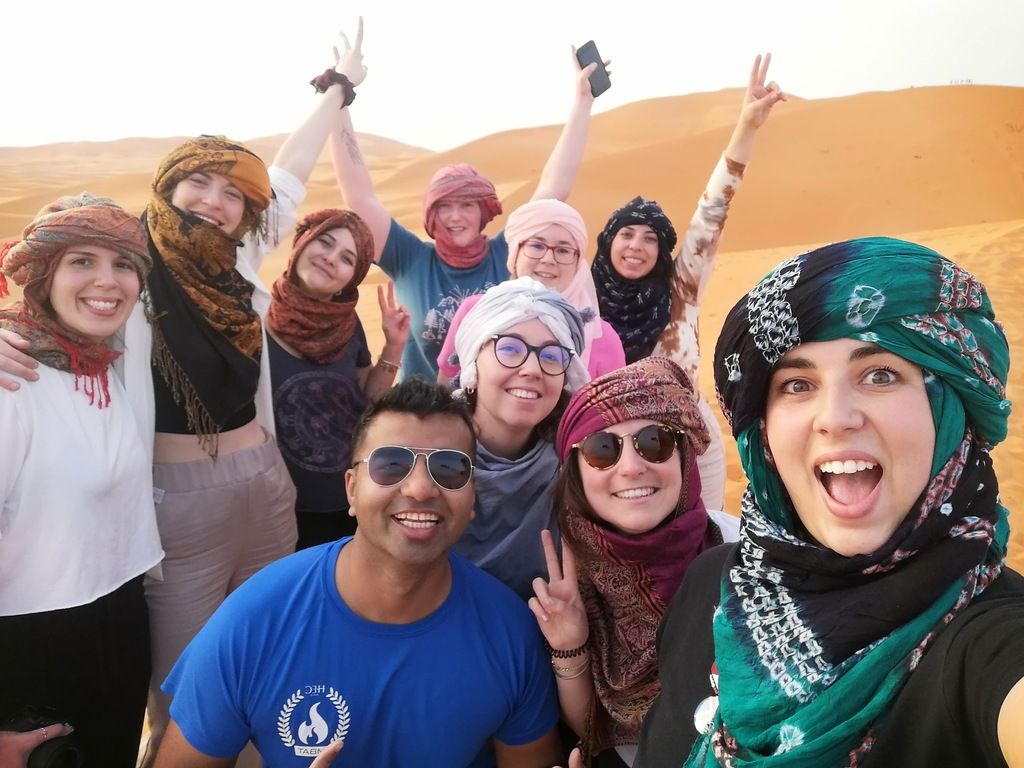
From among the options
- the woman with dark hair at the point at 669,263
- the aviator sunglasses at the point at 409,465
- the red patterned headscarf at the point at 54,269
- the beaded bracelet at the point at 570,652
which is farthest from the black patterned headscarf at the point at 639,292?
the red patterned headscarf at the point at 54,269

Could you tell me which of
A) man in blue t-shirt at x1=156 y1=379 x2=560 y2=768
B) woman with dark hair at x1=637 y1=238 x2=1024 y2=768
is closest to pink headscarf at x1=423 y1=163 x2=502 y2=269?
man in blue t-shirt at x1=156 y1=379 x2=560 y2=768

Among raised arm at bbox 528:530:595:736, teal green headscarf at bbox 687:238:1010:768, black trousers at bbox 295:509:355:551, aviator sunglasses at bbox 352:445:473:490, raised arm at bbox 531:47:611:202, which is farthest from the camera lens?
raised arm at bbox 531:47:611:202

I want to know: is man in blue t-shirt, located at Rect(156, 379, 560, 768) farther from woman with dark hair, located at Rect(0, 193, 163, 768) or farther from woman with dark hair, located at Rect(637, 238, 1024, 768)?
woman with dark hair, located at Rect(637, 238, 1024, 768)

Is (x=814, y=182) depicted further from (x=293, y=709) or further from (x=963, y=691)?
(x=963, y=691)

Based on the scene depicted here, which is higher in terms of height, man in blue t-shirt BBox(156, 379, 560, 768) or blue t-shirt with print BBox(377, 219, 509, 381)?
blue t-shirt with print BBox(377, 219, 509, 381)

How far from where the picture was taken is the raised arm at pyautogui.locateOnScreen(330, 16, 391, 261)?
407 cm

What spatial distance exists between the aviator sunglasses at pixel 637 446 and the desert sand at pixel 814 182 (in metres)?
11.2

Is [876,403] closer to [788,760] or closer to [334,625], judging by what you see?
[788,760]

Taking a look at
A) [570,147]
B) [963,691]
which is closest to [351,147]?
[570,147]

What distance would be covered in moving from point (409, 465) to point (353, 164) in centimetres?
269

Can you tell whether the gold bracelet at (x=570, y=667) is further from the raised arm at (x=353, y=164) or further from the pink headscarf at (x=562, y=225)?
the raised arm at (x=353, y=164)

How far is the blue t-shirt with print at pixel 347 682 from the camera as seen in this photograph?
1873 millimetres

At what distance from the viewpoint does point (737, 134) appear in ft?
12.6

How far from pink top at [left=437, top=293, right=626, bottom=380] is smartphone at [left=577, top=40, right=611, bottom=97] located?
1921mm
